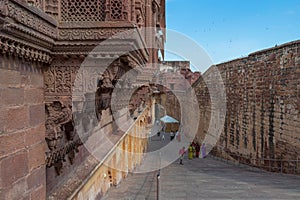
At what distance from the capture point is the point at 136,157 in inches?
545

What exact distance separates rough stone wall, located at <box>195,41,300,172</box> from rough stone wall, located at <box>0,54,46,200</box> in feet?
27.8

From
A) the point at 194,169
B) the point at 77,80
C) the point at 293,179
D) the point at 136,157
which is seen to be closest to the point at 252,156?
the point at 194,169

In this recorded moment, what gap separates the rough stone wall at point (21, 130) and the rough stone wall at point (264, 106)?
333 inches

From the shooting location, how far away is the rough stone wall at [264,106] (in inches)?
384

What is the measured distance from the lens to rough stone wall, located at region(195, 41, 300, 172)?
384 inches

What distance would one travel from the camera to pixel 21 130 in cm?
249

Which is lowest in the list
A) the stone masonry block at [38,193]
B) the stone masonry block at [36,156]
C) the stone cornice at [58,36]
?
the stone masonry block at [38,193]

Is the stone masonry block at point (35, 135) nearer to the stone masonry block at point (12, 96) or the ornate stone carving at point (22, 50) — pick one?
the stone masonry block at point (12, 96)

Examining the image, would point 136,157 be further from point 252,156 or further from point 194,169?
point 252,156

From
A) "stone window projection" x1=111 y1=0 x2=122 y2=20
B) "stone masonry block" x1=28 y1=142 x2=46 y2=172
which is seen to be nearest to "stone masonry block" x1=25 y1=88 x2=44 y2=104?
"stone masonry block" x1=28 y1=142 x2=46 y2=172

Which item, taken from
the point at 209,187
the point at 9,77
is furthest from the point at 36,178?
the point at 209,187

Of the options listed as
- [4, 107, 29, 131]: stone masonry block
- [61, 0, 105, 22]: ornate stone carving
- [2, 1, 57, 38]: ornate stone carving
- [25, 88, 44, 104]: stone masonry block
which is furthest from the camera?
[61, 0, 105, 22]: ornate stone carving

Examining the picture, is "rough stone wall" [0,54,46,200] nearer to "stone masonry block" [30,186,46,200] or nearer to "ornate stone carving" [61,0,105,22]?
"stone masonry block" [30,186,46,200]

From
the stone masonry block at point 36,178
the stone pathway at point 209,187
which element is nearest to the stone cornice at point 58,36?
the stone masonry block at point 36,178
